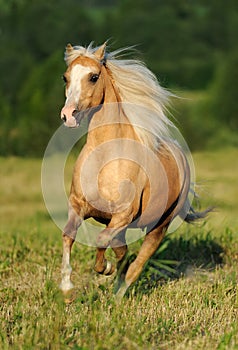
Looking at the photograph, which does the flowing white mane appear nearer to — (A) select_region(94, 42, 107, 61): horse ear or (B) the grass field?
(A) select_region(94, 42, 107, 61): horse ear

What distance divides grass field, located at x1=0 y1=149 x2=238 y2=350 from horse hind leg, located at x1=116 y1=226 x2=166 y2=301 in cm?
12

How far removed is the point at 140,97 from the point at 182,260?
94.1 inches

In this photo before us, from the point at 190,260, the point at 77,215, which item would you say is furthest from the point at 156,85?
the point at 190,260

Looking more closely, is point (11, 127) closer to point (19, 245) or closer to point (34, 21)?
point (34, 21)

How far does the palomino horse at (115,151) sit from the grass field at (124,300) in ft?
1.04

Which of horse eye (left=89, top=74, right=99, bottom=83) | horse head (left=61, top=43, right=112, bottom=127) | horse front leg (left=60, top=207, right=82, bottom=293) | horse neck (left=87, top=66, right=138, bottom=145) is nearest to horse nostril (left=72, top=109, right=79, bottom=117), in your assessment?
horse head (left=61, top=43, right=112, bottom=127)

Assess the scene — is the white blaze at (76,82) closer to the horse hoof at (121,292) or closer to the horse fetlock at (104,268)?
the horse fetlock at (104,268)

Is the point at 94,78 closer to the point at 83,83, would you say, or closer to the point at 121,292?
the point at 83,83

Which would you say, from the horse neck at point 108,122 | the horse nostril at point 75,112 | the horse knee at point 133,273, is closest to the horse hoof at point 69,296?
the horse knee at point 133,273

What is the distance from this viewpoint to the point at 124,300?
5629mm

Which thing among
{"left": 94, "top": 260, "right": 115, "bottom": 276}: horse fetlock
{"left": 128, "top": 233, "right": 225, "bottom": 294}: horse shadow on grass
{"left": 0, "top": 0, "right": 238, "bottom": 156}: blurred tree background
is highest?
{"left": 94, "top": 260, "right": 115, "bottom": 276}: horse fetlock

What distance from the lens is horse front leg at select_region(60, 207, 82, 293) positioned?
5.21 m

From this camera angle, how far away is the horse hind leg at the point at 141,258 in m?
5.68

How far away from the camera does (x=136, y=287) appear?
636cm
